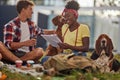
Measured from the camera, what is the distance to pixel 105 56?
727 centimetres

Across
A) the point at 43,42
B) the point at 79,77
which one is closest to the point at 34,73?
the point at 79,77

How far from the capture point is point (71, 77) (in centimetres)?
590

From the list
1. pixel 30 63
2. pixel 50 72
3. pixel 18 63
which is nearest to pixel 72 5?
pixel 30 63

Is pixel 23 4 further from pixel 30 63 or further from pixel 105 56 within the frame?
pixel 105 56

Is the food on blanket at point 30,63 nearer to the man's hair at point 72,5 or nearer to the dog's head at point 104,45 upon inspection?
the dog's head at point 104,45

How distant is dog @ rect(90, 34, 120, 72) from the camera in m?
7.15

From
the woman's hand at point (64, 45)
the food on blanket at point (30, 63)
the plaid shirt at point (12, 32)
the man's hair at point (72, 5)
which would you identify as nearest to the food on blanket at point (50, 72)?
the food on blanket at point (30, 63)

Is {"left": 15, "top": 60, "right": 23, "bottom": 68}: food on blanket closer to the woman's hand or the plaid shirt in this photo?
the plaid shirt

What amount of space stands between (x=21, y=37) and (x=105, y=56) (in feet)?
4.38

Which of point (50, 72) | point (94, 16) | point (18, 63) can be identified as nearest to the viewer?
point (50, 72)

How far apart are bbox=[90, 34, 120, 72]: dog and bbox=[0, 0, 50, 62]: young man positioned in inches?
37.8

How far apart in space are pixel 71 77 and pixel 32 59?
1833 millimetres

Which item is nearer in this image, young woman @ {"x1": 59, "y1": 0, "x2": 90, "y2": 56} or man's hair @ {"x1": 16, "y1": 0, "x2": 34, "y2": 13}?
young woman @ {"x1": 59, "y1": 0, "x2": 90, "y2": 56}

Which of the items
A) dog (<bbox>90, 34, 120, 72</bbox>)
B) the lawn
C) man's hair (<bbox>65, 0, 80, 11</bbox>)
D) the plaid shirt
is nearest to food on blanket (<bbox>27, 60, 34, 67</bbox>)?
the plaid shirt
